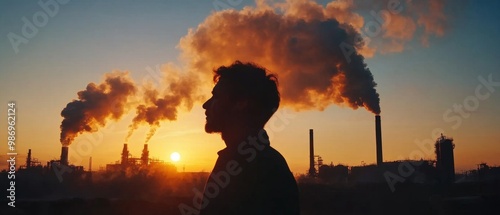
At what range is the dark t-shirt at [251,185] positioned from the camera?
4.84ft

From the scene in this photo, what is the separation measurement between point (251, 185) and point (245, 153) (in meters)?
0.14

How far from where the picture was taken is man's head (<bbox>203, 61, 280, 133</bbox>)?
1.66 meters

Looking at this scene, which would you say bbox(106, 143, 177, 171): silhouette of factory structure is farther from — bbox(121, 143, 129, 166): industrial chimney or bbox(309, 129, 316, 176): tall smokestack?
bbox(309, 129, 316, 176): tall smokestack

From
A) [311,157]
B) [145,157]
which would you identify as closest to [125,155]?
[145,157]

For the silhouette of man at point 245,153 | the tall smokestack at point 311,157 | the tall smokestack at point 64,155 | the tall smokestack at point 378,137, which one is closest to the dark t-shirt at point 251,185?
the silhouette of man at point 245,153

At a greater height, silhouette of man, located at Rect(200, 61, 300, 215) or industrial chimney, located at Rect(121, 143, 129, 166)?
silhouette of man, located at Rect(200, 61, 300, 215)

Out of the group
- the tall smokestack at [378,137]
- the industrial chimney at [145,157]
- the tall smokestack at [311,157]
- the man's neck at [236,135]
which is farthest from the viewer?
the industrial chimney at [145,157]

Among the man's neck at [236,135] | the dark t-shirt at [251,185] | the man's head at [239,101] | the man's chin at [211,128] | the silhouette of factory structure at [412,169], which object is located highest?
the man's head at [239,101]

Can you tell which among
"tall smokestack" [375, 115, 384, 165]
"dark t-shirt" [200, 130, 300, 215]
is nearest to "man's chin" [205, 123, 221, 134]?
"dark t-shirt" [200, 130, 300, 215]

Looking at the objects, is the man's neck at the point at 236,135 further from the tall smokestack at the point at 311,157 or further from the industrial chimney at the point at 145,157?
the industrial chimney at the point at 145,157

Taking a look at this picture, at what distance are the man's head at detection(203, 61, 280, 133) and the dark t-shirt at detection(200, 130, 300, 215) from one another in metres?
0.11

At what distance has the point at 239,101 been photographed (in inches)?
65.7

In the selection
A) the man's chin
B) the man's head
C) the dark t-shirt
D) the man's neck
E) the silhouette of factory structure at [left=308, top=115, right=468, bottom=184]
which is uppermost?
the man's head

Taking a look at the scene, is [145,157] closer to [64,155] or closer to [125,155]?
[125,155]
